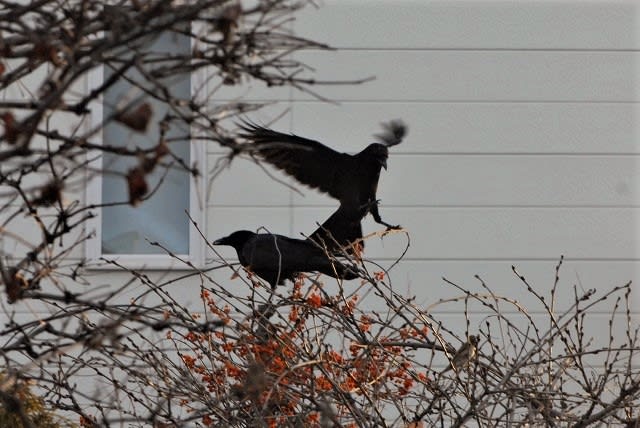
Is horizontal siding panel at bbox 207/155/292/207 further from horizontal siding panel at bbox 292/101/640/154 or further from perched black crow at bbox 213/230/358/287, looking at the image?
perched black crow at bbox 213/230/358/287

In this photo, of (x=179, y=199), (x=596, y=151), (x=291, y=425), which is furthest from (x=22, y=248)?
(x=291, y=425)

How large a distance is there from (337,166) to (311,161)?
11cm

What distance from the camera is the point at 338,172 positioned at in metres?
4.01

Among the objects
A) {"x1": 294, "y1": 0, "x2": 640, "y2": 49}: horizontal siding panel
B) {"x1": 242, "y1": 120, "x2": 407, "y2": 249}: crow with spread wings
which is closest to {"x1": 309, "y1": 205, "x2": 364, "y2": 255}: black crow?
{"x1": 242, "y1": 120, "x2": 407, "y2": 249}: crow with spread wings

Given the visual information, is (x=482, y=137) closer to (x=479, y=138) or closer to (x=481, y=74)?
(x=479, y=138)

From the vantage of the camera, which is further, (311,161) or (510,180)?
(510,180)

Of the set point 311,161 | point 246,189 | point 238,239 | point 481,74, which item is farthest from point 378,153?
point 481,74

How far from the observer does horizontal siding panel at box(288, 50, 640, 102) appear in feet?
18.3

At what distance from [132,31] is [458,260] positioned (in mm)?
3993

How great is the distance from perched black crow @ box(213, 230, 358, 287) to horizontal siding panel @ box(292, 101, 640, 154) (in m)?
2.02

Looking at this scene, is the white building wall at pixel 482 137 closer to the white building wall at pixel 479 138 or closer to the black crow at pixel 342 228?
the white building wall at pixel 479 138

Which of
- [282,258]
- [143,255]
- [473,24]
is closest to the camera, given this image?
[282,258]

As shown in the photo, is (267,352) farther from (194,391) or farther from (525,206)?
(525,206)

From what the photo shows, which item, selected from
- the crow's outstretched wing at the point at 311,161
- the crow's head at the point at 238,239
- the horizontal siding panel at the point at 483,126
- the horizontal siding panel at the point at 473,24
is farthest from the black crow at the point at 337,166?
the horizontal siding panel at the point at 473,24
